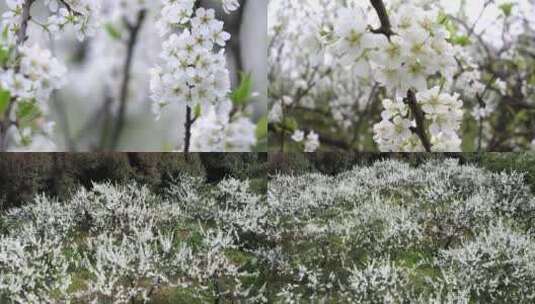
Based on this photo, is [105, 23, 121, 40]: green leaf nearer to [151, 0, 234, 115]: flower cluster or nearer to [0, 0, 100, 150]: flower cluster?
[0, 0, 100, 150]: flower cluster

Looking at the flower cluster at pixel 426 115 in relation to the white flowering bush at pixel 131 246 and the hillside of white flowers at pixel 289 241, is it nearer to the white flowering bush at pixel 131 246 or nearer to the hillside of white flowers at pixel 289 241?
the hillside of white flowers at pixel 289 241

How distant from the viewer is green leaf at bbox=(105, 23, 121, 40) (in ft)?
6.68

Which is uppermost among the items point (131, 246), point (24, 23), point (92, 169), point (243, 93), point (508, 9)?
point (508, 9)

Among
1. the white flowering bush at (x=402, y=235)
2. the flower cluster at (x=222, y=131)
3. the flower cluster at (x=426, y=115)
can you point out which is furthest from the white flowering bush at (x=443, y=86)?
the flower cluster at (x=426, y=115)

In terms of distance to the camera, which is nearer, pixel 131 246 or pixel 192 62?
pixel 192 62

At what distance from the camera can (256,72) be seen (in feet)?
6.97

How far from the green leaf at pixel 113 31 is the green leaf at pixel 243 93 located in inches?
16.0

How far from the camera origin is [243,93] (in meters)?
1.96

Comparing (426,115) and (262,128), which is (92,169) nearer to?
(262,128)

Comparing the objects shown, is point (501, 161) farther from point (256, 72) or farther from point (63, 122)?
point (63, 122)

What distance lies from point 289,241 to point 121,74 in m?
0.75

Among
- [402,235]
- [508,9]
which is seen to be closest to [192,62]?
[402,235]

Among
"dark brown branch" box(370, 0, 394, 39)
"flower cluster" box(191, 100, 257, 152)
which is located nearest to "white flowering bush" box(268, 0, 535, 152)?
"flower cluster" box(191, 100, 257, 152)

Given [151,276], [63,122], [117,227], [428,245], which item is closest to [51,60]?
[63,122]
